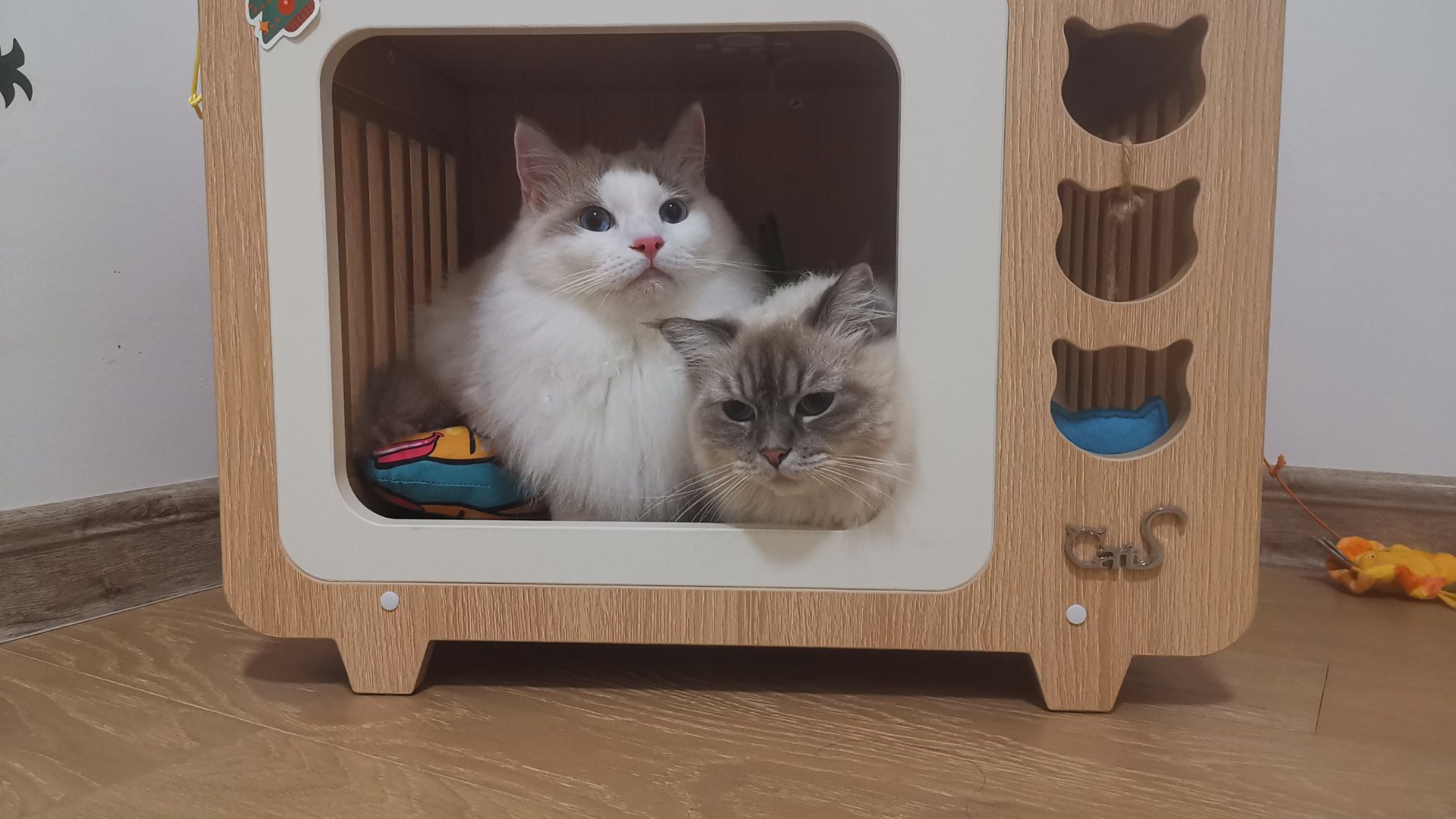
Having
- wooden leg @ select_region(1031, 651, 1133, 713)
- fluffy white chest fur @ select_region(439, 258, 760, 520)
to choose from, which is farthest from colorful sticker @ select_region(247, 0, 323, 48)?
wooden leg @ select_region(1031, 651, 1133, 713)

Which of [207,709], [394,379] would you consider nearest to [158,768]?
[207,709]

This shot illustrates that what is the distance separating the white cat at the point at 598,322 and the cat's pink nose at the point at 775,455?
15 centimetres

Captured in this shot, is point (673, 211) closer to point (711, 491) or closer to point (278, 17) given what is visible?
point (711, 491)

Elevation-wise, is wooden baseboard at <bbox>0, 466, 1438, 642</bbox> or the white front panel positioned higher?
the white front panel

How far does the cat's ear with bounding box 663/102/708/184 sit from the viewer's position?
42.5 inches

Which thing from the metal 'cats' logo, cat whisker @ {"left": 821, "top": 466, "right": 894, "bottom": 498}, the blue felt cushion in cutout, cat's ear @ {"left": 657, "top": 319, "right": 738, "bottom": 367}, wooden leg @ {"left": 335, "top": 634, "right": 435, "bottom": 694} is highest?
cat's ear @ {"left": 657, "top": 319, "right": 738, "bottom": 367}

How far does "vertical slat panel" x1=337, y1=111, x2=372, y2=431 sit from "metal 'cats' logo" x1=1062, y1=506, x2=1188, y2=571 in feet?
2.63

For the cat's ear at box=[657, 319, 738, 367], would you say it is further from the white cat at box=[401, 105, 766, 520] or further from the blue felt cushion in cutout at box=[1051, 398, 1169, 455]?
the blue felt cushion in cutout at box=[1051, 398, 1169, 455]

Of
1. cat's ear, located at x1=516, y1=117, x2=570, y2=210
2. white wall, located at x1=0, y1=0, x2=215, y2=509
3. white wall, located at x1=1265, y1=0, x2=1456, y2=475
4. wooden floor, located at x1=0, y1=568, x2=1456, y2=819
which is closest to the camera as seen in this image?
wooden floor, located at x1=0, y1=568, x2=1456, y2=819

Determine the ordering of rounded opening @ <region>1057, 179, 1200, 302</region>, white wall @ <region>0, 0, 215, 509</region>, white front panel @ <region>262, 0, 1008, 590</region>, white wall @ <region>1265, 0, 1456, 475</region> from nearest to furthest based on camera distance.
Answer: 1. white front panel @ <region>262, 0, 1008, 590</region>
2. rounded opening @ <region>1057, 179, 1200, 302</region>
3. white wall @ <region>0, 0, 215, 509</region>
4. white wall @ <region>1265, 0, 1456, 475</region>

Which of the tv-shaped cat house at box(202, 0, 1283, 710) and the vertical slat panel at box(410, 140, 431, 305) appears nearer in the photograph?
the tv-shaped cat house at box(202, 0, 1283, 710)

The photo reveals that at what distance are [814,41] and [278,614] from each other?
2.91ft

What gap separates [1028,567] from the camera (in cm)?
89

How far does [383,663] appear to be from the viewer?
95cm
